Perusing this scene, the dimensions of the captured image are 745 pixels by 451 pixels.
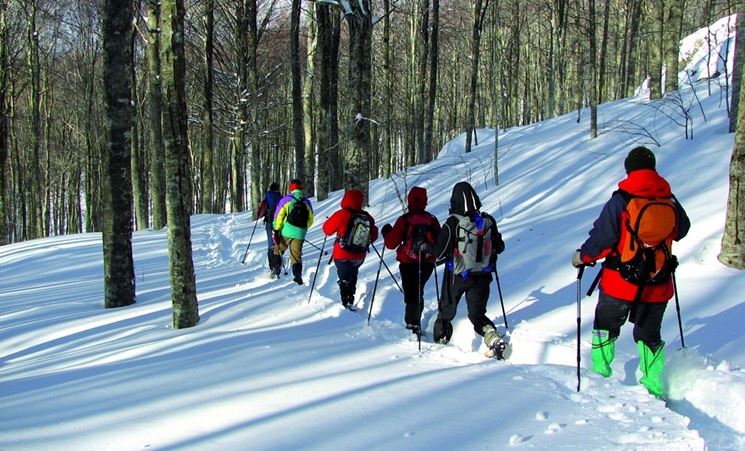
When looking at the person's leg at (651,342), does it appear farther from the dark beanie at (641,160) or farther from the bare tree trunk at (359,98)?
the bare tree trunk at (359,98)

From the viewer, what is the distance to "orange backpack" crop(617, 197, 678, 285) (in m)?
3.76

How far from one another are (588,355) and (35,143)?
84.0 feet

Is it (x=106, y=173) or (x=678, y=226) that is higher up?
(x=106, y=173)

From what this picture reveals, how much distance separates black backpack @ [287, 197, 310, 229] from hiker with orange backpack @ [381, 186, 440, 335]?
10.4 feet

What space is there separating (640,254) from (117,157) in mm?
7379

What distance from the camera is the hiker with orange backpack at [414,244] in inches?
250

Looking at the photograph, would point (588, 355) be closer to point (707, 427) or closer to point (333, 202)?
point (707, 427)

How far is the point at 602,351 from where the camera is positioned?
13.7ft

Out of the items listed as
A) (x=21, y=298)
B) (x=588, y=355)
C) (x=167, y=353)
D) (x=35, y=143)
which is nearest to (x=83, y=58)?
(x=35, y=143)

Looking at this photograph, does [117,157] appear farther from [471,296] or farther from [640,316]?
[640,316]

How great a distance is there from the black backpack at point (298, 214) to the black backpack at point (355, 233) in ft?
7.57

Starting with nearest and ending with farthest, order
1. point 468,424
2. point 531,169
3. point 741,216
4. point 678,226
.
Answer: point 468,424
point 678,226
point 741,216
point 531,169

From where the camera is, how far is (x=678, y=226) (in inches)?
153

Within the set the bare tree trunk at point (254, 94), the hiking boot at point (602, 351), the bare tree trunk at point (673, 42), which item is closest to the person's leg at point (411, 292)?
the hiking boot at point (602, 351)
